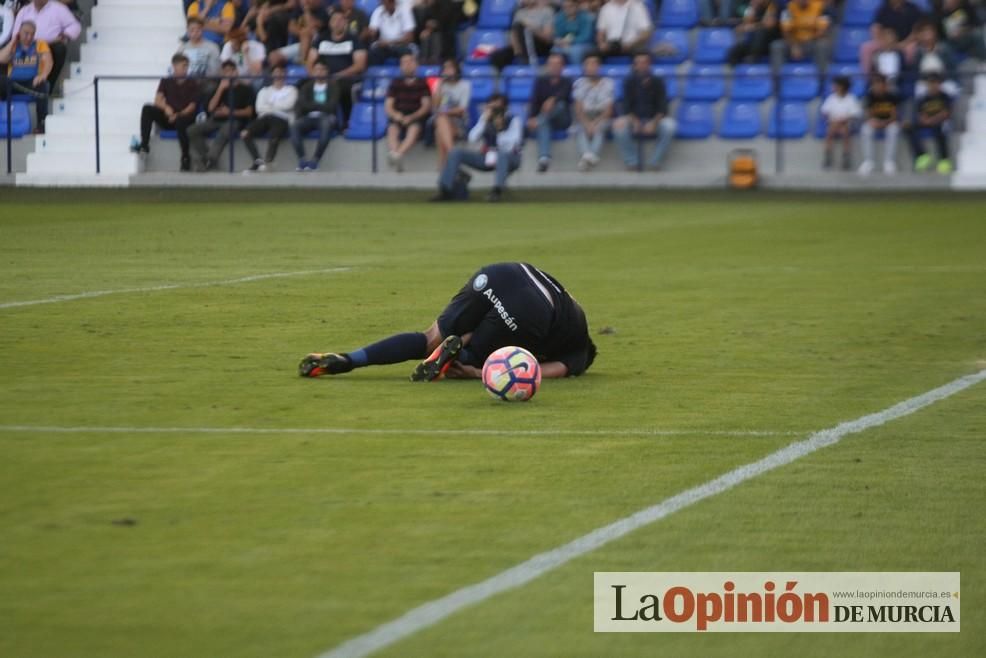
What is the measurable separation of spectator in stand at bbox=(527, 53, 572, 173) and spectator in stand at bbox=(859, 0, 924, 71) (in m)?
4.78

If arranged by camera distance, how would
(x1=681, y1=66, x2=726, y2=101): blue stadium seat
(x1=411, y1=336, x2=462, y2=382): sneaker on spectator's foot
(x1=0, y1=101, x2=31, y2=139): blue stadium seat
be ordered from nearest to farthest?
(x1=411, y1=336, x2=462, y2=382): sneaker on spectator's foot → (x1=681, y1=66, x2=726, y2=101): blue stadium seat → (x1=0, y1=101, x2=31, y2=139): blue stadium seat

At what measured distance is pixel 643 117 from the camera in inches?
1160

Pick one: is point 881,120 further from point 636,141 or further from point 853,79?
point 636,141

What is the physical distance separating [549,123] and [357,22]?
12.8ft

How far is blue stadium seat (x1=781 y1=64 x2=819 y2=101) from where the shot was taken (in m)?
29.5

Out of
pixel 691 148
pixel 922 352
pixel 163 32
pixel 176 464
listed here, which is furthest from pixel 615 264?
pixel 163 32

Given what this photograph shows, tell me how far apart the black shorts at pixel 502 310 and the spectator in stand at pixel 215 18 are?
24.0m

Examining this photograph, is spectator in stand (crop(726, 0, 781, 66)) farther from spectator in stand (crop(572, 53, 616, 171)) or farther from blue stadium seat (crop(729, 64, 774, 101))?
spectator in stand (crop(572, 53, 616, 171))

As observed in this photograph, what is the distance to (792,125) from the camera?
29.6m

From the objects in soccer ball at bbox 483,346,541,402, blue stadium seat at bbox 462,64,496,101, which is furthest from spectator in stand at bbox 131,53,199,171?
soccer ball at bbox 483,346,541,402

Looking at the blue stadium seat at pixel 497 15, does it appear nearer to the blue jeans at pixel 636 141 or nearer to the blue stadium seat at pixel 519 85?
the blue stadium seat at pixel 519 85

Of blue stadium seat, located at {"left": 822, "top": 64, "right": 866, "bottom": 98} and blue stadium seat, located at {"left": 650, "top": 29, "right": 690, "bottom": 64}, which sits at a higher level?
blue stadium seat, located at {"left": 650, "top": 29, "right": 690, "bottom": 64}

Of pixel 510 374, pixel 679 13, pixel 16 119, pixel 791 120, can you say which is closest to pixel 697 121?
pixel 791 120

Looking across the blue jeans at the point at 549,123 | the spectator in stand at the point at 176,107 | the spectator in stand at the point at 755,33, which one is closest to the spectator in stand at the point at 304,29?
the spectator in stand at the point at 176,107
